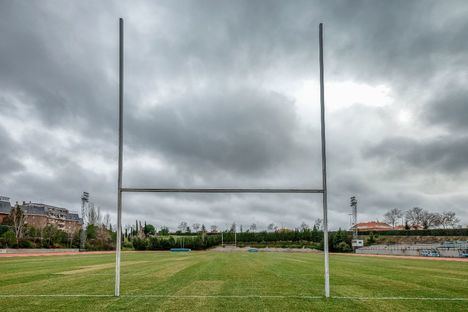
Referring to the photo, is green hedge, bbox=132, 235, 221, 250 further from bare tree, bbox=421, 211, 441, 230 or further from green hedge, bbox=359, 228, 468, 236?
bare tree, bbox=421, 211, 441, 230

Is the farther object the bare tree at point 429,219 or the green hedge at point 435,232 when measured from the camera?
the bare tree at point 429,219

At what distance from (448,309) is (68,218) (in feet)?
363

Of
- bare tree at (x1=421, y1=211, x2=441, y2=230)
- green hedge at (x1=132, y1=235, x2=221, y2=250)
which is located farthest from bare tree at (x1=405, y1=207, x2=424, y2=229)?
green hedge at (x1=132, y1=235, x2=221, y2=250)

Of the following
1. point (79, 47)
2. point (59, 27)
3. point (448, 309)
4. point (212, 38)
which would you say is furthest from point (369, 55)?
point (59, 27)

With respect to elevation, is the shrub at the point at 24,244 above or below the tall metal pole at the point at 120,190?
below

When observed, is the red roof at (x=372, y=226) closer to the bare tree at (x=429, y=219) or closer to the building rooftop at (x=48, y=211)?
the bare tree at (x=429, y=219)

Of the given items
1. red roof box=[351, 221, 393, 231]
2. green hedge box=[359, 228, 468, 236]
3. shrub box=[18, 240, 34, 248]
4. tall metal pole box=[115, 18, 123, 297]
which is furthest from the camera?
red roof box=[351, 221, 393, 231]

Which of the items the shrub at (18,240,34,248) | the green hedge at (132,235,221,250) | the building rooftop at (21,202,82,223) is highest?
the building rooftop at (21,202,82,223)

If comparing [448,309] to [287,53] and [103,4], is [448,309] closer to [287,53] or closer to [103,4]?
[287,53]

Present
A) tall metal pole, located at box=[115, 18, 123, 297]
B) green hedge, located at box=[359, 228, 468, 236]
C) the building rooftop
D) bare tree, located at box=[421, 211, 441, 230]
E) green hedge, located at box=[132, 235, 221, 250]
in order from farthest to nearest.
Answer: the building rooftop
bare tree, located at box=[421, 211, 441, 230]
green hedge, located at box=[132, 235, 221, 250]
green hedge, located at box=[359, 228, 468, 236]
tall metal pole, located at box=[115, 18, 123, 297]

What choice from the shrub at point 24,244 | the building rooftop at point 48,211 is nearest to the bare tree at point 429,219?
the shrub at point 24,244

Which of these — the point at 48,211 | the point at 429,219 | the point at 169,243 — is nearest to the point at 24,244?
the point at 169,243

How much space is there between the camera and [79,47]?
31.7 feet

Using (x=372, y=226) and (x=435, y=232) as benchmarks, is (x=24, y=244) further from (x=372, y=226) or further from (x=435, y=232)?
(x=372, y=226)
